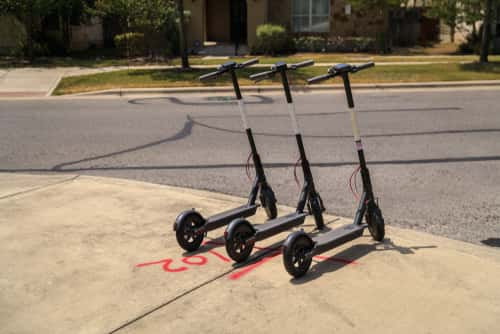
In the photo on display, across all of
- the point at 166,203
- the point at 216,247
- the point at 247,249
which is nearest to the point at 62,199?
the point at 166,203

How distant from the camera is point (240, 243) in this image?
197 inches

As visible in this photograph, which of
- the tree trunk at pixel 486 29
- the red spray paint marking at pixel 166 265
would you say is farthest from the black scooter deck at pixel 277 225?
the tree trunk at pixel 486 29

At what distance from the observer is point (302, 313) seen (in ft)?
13.5

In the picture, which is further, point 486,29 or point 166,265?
point 486,29

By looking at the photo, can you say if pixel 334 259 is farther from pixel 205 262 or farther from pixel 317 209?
pixel 205 262

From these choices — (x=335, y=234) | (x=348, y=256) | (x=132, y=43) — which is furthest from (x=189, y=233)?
(x=132, y=43)

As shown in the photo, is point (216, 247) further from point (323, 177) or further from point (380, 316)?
point (323, 177)

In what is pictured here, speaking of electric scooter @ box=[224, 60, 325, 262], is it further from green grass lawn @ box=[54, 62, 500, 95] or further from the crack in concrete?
green grass lawn @ box=[54, 62, 500, 95]

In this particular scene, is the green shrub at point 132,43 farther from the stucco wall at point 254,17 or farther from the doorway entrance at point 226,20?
the doorway entrance at point 226,20

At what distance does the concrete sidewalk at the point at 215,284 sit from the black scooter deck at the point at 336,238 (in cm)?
16

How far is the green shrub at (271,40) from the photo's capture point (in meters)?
25.0

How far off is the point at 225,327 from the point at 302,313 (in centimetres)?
54

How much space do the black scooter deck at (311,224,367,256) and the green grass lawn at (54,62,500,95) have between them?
37.7ft

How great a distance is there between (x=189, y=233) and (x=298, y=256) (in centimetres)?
110
